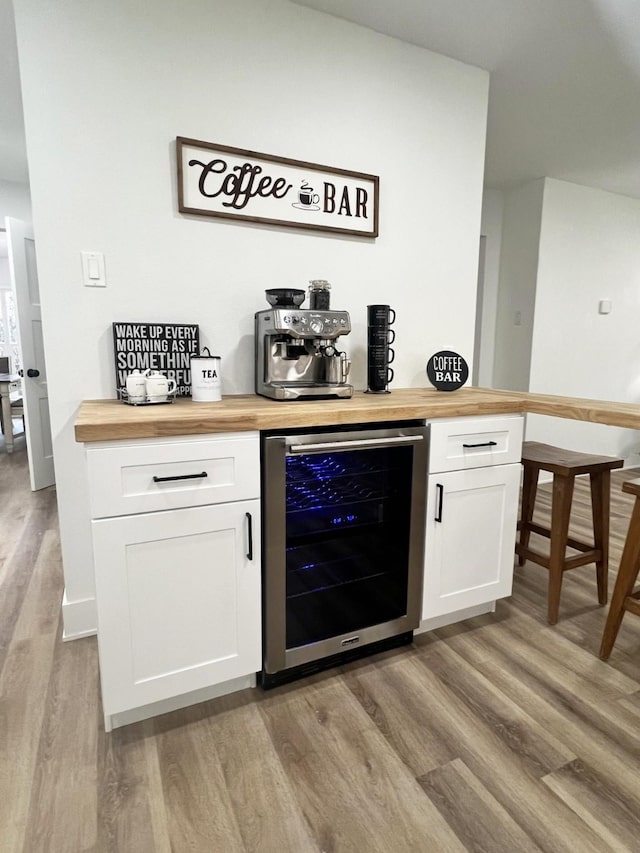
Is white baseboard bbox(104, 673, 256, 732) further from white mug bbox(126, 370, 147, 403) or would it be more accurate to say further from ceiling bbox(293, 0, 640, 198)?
ceiling bbox(293, 0, 640, 198)

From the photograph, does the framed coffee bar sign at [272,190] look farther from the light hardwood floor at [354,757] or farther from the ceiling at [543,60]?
the light hardwood floor at [354,757]

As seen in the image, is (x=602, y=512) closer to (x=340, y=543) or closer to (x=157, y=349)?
(x=340, y=543)

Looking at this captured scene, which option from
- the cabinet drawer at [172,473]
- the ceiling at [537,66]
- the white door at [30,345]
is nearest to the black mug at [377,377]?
the cabinet drawer at [172,473]

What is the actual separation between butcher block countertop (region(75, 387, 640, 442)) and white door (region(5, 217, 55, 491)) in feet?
7.52

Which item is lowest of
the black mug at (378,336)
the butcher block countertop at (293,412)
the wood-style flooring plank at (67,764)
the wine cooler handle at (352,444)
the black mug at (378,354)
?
the wood-style flooring plank at (67,764)

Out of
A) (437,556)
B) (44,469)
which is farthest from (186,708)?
(44,469)

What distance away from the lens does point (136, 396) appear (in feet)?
5.08

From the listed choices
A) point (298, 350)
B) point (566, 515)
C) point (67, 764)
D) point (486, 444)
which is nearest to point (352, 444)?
point (298, 350)

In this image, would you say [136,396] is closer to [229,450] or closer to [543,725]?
[229,450]

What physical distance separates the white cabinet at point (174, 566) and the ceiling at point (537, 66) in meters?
1.89

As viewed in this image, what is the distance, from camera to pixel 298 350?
179 cm

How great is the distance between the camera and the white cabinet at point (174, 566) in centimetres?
127

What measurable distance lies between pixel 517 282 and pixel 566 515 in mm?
2586

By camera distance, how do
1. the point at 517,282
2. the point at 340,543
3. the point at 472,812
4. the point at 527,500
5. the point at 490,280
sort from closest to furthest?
the point at 472,812, the point at 340,543, the point at 527,500, the point at 517,282, the point at 490,280
